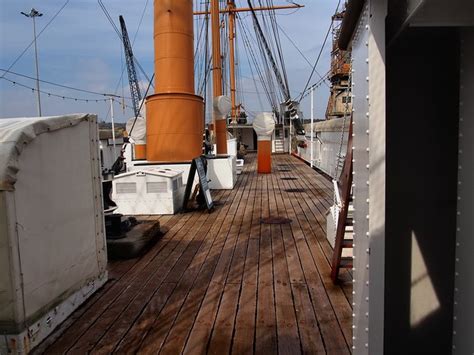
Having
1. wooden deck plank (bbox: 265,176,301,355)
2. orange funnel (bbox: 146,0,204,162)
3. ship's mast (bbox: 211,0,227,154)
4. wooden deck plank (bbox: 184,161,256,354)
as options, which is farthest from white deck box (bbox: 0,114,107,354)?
ship's mast (bbox: 211,0,227,154)

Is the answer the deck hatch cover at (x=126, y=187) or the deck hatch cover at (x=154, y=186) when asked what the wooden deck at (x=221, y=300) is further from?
the deck hatch cover at (x=126, y=187)

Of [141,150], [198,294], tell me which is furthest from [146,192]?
[141,150]

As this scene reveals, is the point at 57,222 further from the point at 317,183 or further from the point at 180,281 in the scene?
the point at 317,183

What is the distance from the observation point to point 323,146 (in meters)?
13.8

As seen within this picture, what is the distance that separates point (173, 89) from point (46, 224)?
583cm

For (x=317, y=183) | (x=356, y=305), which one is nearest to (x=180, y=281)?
(x=356, y=305)

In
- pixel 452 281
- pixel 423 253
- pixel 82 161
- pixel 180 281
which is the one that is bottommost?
pixel 180 281

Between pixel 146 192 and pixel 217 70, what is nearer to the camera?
pixel 146 192

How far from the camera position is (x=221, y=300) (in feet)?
10.6

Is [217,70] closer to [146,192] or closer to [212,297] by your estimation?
[146,192]

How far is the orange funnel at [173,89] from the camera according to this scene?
8.02 metres

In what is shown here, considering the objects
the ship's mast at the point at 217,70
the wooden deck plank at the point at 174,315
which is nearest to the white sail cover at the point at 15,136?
the wooden deck plank at the point at 174,315

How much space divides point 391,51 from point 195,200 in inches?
231

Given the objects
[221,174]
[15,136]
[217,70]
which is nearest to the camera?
[15,136]
